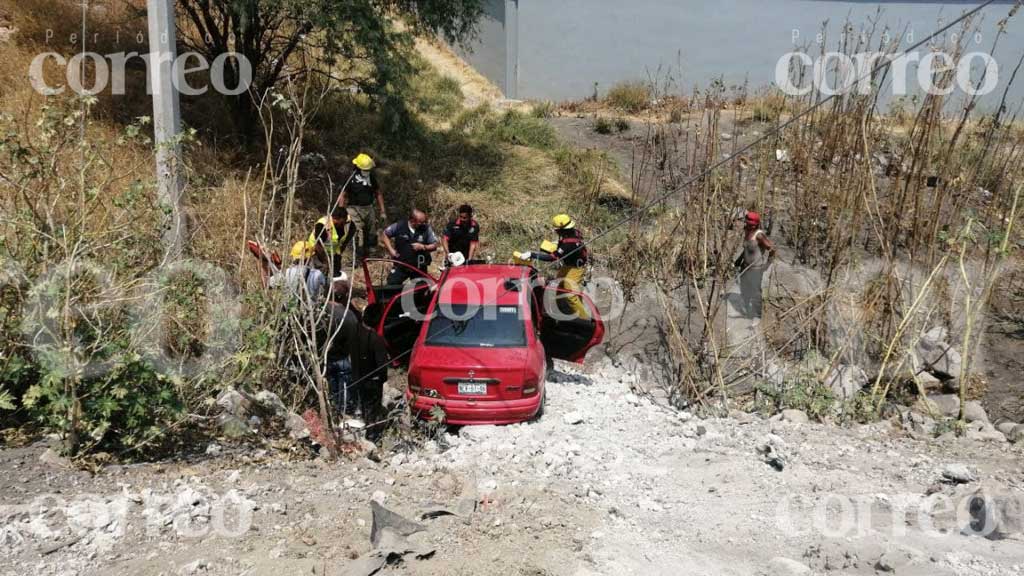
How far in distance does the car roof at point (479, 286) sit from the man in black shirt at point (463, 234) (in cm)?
148

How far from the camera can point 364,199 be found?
31.0 feet

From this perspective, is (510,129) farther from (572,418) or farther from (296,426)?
(296,426)

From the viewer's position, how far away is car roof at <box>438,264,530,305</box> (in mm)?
7328

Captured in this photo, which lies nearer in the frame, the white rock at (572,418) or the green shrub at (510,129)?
the white rock at (572,418)

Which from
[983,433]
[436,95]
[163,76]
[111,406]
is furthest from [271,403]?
[436,95]

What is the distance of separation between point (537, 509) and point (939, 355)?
19.7 ft

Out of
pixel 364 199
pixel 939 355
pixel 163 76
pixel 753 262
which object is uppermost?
pixel 163 76

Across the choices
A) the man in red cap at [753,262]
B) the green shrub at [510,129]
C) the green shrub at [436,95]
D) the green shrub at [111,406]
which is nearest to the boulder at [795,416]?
the man in red cap at [753,262]

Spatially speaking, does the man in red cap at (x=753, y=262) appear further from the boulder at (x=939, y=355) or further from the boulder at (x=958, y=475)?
the boulder at (x=958, y=475)

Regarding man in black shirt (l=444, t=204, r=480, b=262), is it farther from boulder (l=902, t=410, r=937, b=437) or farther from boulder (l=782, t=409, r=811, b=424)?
boulder (l=902, t=410, r=937, b=437)

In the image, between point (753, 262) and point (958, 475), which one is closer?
point (958, 475)

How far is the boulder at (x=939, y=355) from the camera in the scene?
8.69m

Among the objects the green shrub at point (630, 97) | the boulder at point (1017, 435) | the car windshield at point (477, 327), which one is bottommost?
the boulder at point (1017, 435)

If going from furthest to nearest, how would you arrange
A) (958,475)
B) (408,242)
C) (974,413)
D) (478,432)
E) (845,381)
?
(408,242)
(845,381)
(974,413)
(478,432)
(958,475)
